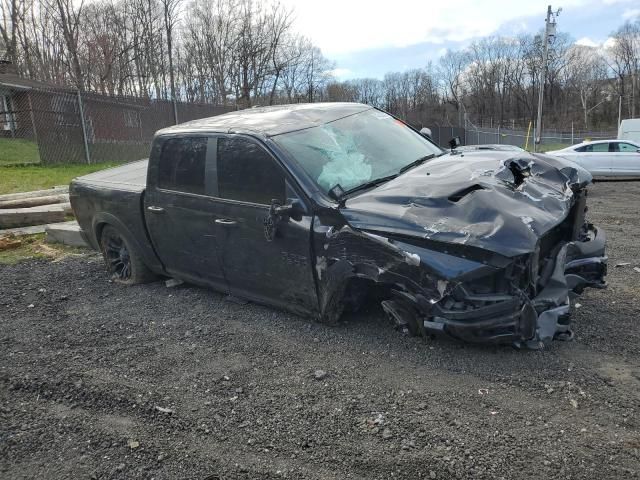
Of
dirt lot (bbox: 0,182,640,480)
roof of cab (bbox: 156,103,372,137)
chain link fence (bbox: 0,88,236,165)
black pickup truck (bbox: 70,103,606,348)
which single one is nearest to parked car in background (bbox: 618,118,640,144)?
chain link fence (bbox: 0,88,236,165)

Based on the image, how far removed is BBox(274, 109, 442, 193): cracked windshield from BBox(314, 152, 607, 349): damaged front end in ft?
1.37

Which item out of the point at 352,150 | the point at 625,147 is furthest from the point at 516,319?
the point at 625,147

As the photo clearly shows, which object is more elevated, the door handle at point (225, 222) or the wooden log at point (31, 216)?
the door handle at point (225, 222)

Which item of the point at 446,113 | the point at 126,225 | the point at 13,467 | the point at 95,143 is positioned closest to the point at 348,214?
the point at 13,467

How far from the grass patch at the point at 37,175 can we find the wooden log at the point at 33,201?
259 centimetres

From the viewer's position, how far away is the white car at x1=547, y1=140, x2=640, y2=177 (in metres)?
15.8

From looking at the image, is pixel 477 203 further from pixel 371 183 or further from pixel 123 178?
pixel 123 178

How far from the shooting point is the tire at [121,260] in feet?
17.8

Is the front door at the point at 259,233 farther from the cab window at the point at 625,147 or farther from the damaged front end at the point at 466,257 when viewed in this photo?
the cab window at the point at 625,147

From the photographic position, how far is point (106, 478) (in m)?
2.53

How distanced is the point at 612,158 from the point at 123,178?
15.6 m

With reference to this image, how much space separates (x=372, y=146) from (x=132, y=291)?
10.0ft

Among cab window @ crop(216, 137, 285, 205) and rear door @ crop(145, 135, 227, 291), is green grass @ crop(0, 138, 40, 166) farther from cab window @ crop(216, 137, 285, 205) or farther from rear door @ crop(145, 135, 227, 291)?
cab window @ crop(216, 137, 285, 205)

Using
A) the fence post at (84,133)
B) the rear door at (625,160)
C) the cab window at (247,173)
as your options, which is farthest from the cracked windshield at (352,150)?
the fence post at (84,133)
